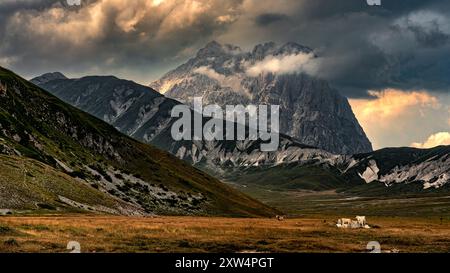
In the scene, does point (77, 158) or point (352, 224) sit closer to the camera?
point (352, 224)

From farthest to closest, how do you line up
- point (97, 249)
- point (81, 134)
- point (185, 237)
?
point (81, 134) → point (185, 237) → point (97, 249)

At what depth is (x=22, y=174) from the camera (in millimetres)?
111188

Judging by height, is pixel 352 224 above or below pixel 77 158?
below

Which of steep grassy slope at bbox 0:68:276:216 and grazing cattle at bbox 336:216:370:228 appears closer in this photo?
grazing cattle at bbox 336:216:370:228

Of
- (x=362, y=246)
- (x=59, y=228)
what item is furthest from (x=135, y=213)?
(x=362, y=246)

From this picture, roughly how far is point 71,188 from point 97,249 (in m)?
89.0

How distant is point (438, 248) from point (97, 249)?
3041 centimetres

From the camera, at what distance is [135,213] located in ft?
420

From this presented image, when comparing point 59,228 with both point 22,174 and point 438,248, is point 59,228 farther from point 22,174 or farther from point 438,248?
point 22,174

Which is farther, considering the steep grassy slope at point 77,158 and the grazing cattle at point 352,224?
the steep grassy slope at point 77,158

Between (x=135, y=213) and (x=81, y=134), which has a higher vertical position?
(x=81, y=134)

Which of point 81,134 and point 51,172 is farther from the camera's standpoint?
point 81,134
